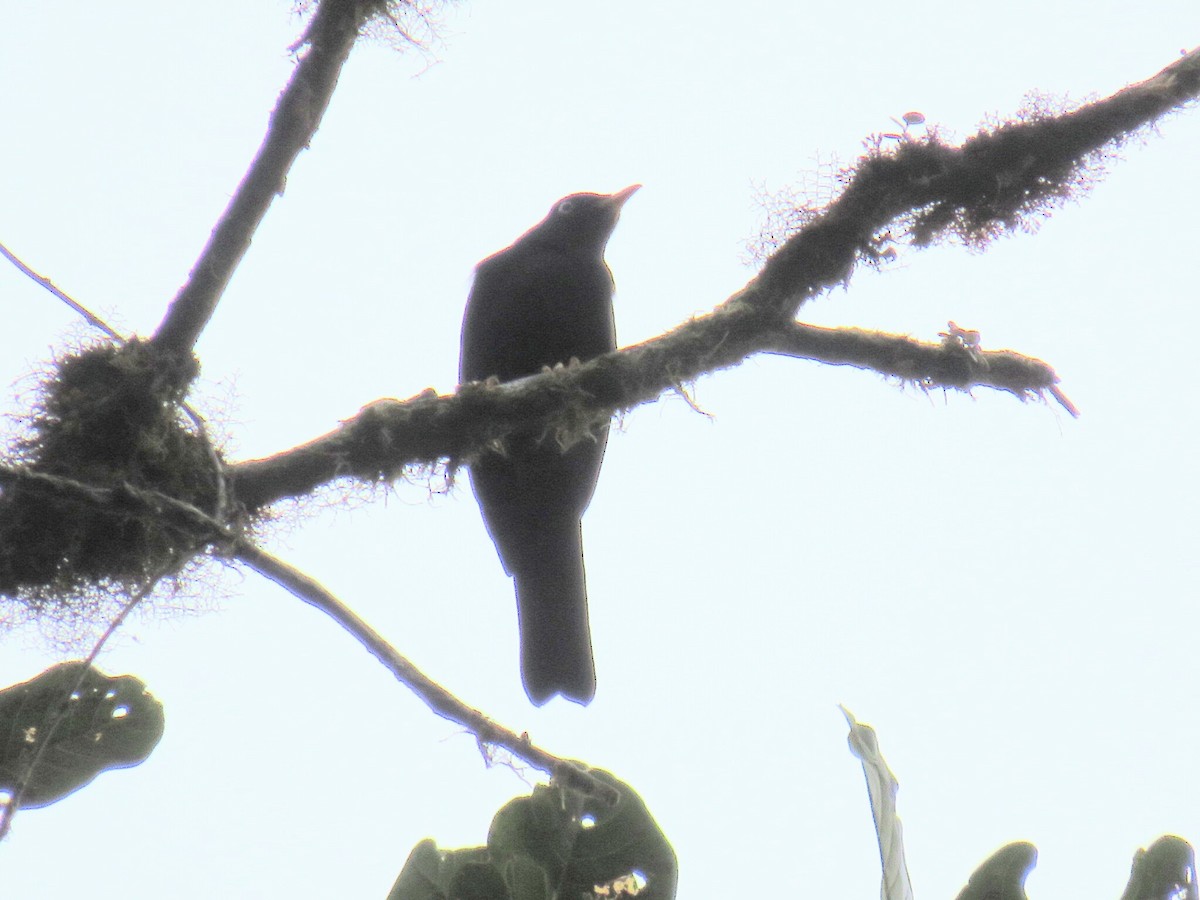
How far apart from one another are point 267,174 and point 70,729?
4.34 feet

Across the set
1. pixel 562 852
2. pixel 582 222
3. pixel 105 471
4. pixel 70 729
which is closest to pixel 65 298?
pixel 105 471

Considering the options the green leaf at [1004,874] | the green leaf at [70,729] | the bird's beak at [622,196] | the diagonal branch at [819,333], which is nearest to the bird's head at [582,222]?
the bird's beak at [622,196]

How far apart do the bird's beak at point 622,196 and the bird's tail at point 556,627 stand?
162 cm

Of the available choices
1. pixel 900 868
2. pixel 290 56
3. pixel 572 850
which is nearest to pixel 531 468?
pixel 290 56

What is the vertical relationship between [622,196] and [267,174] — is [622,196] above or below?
above

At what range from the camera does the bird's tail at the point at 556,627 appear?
203 inches

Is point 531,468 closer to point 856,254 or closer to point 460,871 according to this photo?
point 856,254

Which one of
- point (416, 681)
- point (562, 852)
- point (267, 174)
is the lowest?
point (562, 852)

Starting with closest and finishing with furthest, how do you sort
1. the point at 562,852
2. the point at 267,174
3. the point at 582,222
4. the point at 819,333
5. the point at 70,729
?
the point at 562,852
the point at 70,729
the point at 267,174
the point at 819,333
the point at 582,222

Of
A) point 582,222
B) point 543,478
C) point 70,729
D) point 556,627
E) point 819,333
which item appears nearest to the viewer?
point 70,729

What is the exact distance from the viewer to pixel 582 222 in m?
5.79

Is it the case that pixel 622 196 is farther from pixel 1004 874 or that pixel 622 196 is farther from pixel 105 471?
pixel 1004 874

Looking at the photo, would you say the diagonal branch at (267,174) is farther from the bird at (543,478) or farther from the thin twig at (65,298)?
the bird at (543,478)

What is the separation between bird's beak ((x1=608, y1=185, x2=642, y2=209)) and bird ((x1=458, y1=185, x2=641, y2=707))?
0.56 metres
